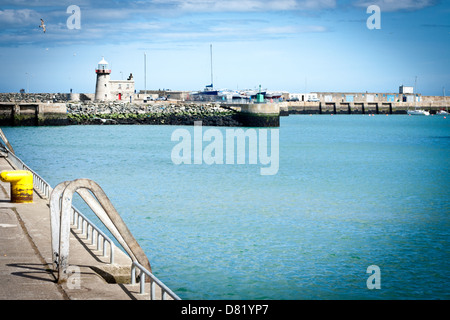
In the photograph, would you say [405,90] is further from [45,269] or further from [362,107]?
[45,269]

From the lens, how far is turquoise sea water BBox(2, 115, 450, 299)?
44.2 feet

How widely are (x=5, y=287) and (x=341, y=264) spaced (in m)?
8.92

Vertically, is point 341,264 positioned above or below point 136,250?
below

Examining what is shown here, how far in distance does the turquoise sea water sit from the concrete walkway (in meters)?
2.67

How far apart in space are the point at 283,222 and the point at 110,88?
88.4m

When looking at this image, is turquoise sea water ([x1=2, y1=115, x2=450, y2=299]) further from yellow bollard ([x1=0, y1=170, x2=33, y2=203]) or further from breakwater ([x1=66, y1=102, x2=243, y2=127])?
breakwater ([x1=66, y1=102, x2=243, y2=127])

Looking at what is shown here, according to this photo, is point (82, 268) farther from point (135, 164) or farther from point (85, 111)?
point (85, 111)

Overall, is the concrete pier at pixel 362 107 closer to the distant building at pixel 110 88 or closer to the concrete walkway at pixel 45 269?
the distant building at pixel 110 88

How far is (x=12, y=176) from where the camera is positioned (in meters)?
14.7

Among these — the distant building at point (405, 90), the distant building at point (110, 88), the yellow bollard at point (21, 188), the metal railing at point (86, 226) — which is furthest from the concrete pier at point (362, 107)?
the yellow bollard at point (21, 188)

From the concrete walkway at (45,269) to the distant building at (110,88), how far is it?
287 ft

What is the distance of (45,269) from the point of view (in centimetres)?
991
